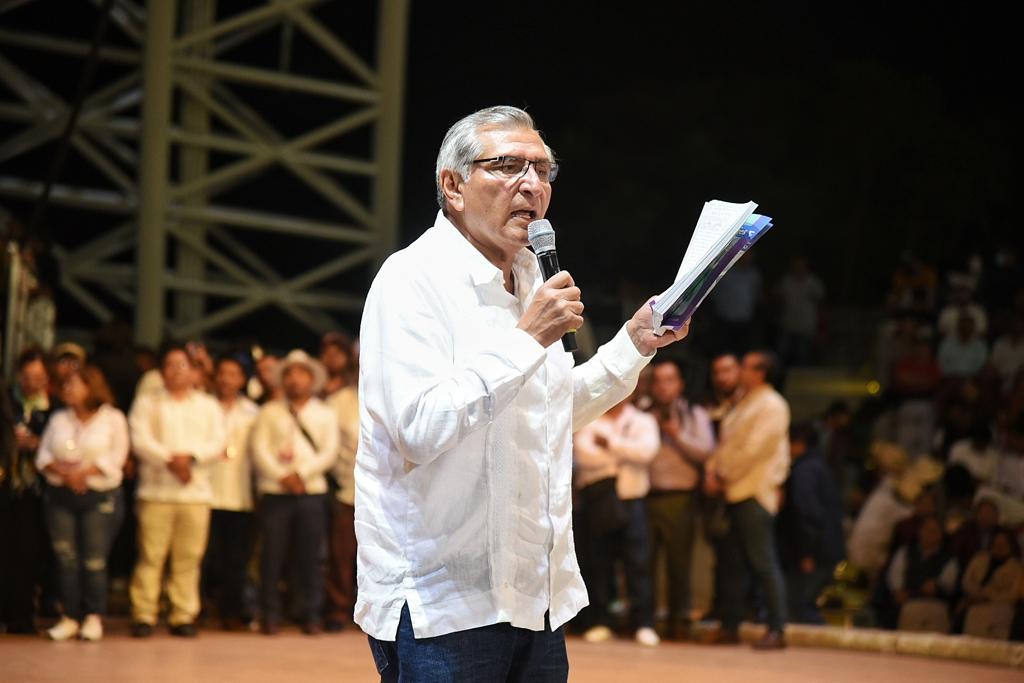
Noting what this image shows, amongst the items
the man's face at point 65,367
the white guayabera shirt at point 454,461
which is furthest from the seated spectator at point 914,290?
the white guayabera shirt at point 454,461

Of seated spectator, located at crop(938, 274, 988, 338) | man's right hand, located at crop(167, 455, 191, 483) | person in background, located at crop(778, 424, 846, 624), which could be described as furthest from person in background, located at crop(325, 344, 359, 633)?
seated spectator, located at crop(938, 274, 988, 338)

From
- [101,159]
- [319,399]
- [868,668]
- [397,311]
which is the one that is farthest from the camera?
[101,159]

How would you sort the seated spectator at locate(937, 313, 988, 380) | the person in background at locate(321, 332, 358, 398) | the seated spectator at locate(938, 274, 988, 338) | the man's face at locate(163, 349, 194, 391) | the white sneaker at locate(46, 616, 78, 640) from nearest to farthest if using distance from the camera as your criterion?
1. the white sneaker at locate(46, 616, 78, 640)
2. the man's face at locate(163, 349, 194, 391)
3. the person in background at locate(321, 332, 358, 398)
4. the seated spectator at locate(937, 313, 988, 380)
5. the seated spectator at locate(938, 274, 988, 338)

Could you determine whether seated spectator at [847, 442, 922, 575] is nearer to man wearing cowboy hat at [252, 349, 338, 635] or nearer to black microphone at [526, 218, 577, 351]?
man wearing cowboy hat at [252, 349, 338, 635]

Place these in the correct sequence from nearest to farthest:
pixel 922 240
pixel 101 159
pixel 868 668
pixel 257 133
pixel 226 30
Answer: pixel 868 668 → pixel 226 30 → pixel 257 133 → pixel 101 159 → pixel 922 240

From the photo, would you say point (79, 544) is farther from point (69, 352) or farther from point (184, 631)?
point (69, 352)

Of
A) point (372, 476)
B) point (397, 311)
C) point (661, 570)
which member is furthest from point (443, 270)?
point (661, 570)

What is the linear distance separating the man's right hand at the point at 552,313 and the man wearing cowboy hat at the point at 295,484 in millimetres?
5614

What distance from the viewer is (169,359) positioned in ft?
24.8

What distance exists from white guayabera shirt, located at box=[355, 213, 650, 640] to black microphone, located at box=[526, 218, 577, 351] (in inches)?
3.8

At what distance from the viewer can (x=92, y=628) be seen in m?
7.13

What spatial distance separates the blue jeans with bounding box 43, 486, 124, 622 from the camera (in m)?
7.23

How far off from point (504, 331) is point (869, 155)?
56.5 feet

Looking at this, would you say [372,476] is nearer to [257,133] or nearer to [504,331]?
[504,331]
